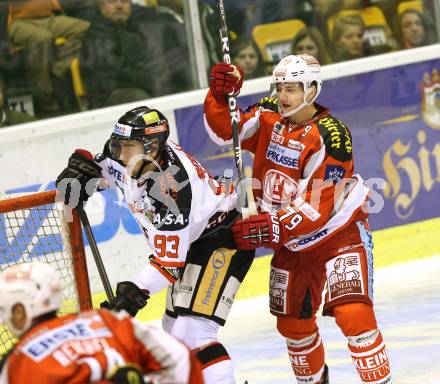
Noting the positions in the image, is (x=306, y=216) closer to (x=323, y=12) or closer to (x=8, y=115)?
(x=8, y=115)

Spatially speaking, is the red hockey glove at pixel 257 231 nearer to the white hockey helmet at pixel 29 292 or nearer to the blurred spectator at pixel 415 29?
the white hockey helmet at pixel 29 292

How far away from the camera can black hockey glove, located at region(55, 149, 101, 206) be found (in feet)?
14.6

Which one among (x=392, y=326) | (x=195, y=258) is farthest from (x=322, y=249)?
(x=392, y=326)

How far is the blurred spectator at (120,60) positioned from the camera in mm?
6355

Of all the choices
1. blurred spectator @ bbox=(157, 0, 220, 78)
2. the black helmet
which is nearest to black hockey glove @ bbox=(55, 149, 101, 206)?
the black helmet

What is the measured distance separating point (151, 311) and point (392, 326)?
1230 mm

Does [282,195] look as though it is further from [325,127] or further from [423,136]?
[423,136]

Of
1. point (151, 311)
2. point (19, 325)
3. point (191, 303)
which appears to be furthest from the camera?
point (151, 311)

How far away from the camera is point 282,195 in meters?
4.49

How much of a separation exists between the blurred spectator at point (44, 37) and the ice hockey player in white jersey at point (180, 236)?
194cm

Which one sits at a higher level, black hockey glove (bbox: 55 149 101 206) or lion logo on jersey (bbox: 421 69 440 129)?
black hockey glove (bbox: 55 149 101 206)

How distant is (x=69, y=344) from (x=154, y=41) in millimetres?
3933

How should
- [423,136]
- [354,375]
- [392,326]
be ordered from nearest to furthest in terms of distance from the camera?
[354,375] < [392,326] < [423,136]

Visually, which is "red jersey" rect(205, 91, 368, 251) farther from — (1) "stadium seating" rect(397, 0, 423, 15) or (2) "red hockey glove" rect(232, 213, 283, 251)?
(1) "stadium seating" rect(397, 0, 423, 15)
